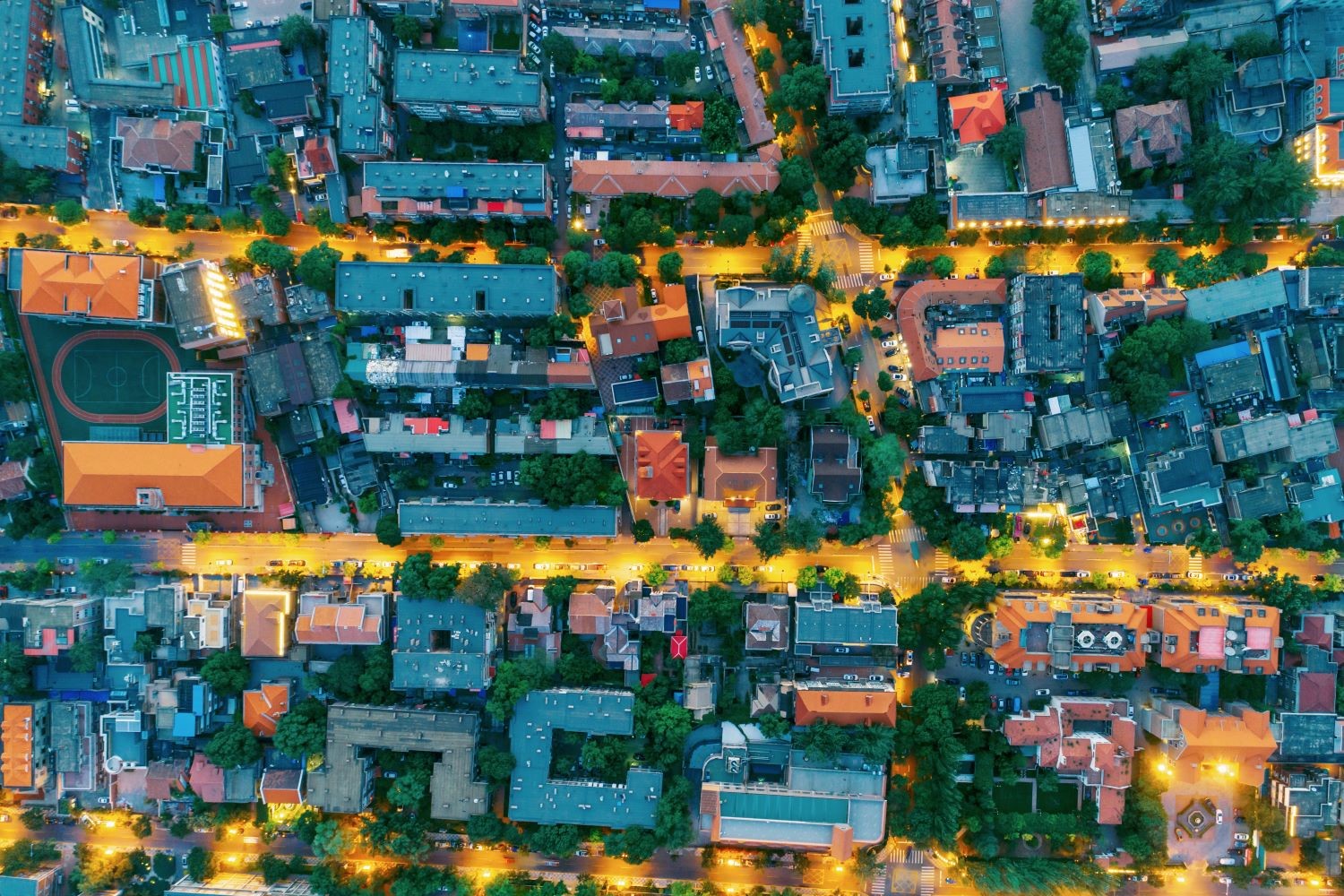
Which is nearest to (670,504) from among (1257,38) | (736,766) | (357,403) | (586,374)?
(586,374)

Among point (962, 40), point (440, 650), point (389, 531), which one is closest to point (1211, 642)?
point (962, 40)

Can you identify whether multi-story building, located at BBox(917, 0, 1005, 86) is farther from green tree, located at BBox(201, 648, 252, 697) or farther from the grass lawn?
green tree, located at BBox(201, 648, 252, 697)

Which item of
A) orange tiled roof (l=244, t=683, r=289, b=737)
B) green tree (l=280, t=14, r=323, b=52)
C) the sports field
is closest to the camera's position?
green tree (l=280, t=14, r=323, b=52)

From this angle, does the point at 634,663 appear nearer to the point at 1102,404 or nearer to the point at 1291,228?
the point at 1102,404

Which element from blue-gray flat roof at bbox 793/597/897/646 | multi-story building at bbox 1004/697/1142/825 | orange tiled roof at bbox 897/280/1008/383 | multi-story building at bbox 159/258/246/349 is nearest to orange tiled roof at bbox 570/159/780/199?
orange tiled roof at bbox 897/280/1008/383

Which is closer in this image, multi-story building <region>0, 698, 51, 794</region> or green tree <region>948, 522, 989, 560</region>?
green tree <region>948, 522, 989, 560</region>

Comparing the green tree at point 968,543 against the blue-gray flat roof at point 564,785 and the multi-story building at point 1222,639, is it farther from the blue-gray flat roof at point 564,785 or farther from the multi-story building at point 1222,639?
the blue-gray flat roof at point 564,785

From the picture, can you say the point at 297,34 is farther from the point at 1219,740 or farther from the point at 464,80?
the point at 1219,740
